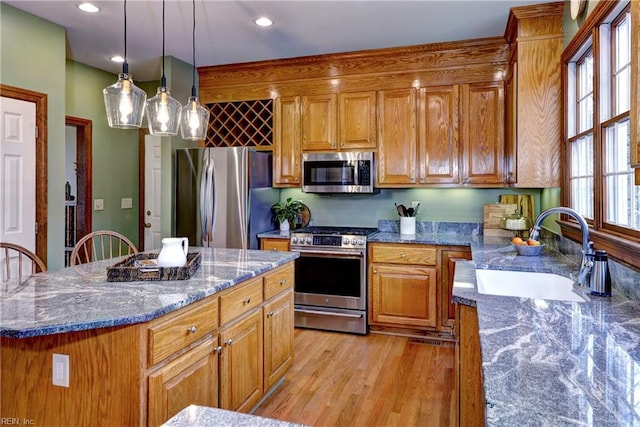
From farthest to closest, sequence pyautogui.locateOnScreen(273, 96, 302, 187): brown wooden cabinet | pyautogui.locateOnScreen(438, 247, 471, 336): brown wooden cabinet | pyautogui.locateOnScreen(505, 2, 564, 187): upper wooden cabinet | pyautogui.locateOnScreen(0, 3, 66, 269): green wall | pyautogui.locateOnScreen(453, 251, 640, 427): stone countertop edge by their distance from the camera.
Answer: pyautogui.locateOnScreen(273, 96, 302, 187): brown wooden cabinet → pyautogui.locateOnScreen(438, 247, 471, 336): brown wooden cabinet → pyautogui.locateOnScreen(0, 3, 66, 269): green wall → pyautogui.locateOnScreen(505, 2, 564, 187): upper wooden cabinet → pyautogui.locateOnScreen(453, 251, 640, 427): stone countertop edge

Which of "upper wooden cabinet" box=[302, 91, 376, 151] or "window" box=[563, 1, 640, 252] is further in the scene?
"upper wooden cabinet" box=[302, 91, 376, 151]

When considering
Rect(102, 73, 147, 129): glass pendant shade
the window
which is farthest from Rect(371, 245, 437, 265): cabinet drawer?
Rect(102, 73, 147, 129): glass pendant shade

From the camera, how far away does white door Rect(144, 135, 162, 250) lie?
489 centimetres

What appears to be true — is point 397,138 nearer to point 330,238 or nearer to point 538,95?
point 330,238

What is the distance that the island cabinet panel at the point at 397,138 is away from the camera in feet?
12.8

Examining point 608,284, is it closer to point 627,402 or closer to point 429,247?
point 627,402

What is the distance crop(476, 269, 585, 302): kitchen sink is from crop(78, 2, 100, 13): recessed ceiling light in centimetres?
317

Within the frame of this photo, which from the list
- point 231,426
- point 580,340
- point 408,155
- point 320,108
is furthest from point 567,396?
point 320,108

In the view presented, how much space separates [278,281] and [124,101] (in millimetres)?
1301

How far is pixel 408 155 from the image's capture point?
3.91m

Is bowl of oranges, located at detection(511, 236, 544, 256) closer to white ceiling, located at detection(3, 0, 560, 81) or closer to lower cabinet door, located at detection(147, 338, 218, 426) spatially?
white ceiling, located at detection(3, 0, 560, 81)

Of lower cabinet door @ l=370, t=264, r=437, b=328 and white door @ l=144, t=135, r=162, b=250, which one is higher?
white door @ l=144, t=135, r=162, b=250

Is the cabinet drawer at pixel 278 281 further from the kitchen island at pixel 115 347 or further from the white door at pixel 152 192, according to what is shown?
the white door at pixel 152 192

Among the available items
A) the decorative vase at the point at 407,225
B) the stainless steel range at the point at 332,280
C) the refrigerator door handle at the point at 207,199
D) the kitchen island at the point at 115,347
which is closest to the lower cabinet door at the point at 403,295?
the stainless steel range at the point at 332,280
